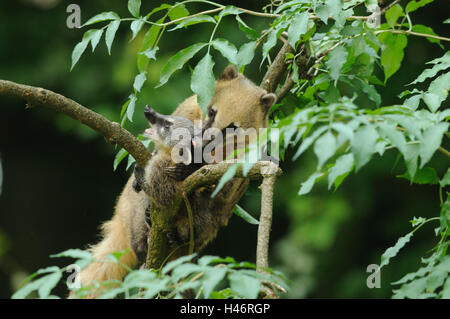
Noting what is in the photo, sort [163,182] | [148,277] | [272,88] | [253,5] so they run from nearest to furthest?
[148,277]
[163,182]
[272,88]
[253,5]

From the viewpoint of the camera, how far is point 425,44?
23.0ft

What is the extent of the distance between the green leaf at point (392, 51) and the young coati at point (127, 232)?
4.77ft

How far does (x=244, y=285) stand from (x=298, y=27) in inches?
48.7

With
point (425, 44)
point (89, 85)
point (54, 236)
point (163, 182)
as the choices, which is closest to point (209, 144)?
point (163, 182)

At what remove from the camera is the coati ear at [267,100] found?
11.3ft

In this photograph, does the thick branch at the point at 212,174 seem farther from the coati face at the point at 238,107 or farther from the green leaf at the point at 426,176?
the coati face at the point at 238,107

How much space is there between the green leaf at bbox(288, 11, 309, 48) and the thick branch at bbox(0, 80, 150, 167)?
0.86 metres

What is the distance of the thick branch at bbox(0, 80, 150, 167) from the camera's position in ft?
8.21

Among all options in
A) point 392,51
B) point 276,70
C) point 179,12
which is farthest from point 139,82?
point 392,51

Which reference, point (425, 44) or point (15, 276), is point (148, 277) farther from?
point (425, 44)

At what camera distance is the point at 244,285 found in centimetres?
158

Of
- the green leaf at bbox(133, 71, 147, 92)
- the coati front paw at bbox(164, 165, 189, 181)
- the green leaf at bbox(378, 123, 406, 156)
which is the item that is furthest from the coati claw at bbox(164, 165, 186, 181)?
the green leaf at bbox(378, 123, 406, 156)

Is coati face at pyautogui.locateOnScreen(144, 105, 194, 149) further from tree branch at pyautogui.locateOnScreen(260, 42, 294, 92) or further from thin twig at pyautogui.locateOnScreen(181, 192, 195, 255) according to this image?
tree branch at pyautogui.locateOnScreen(260, 42, 294, 92)

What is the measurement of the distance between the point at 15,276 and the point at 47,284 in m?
5.21
